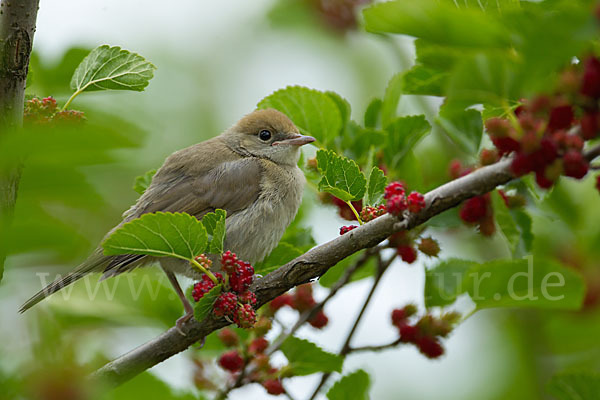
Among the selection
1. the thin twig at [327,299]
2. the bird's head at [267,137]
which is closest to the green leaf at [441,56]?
the thin twig at [327,299]

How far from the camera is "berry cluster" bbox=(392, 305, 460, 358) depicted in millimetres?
3508

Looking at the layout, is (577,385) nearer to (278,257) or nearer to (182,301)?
(278,257)

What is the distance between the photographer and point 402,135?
11.3 feet

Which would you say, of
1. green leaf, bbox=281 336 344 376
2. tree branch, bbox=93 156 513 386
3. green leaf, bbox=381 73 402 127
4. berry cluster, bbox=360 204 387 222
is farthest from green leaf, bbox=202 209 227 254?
green leaf, bbox=381 73 402 127

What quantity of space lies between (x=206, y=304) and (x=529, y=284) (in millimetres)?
1485

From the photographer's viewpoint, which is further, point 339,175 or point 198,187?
point 198,187

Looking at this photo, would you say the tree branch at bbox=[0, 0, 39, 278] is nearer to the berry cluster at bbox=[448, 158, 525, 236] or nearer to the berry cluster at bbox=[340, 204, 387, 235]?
the berry cluster at bbox=[340, 204, 387, 235]

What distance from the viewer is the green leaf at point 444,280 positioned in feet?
10.9

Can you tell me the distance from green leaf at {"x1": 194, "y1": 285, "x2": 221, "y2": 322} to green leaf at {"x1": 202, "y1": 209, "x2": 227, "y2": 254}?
0.17m

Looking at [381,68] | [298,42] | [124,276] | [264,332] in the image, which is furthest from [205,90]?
[264,332]

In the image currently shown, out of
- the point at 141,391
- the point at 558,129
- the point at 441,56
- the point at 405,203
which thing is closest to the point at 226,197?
the point at 405,203

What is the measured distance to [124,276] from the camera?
389cm

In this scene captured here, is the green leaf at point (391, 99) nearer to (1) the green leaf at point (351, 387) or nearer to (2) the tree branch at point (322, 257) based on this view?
(2) the tree branch at point (322, 257)

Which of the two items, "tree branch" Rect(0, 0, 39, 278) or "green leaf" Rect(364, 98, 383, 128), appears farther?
"green leaf" Rect(364, 98, 383, 128)
